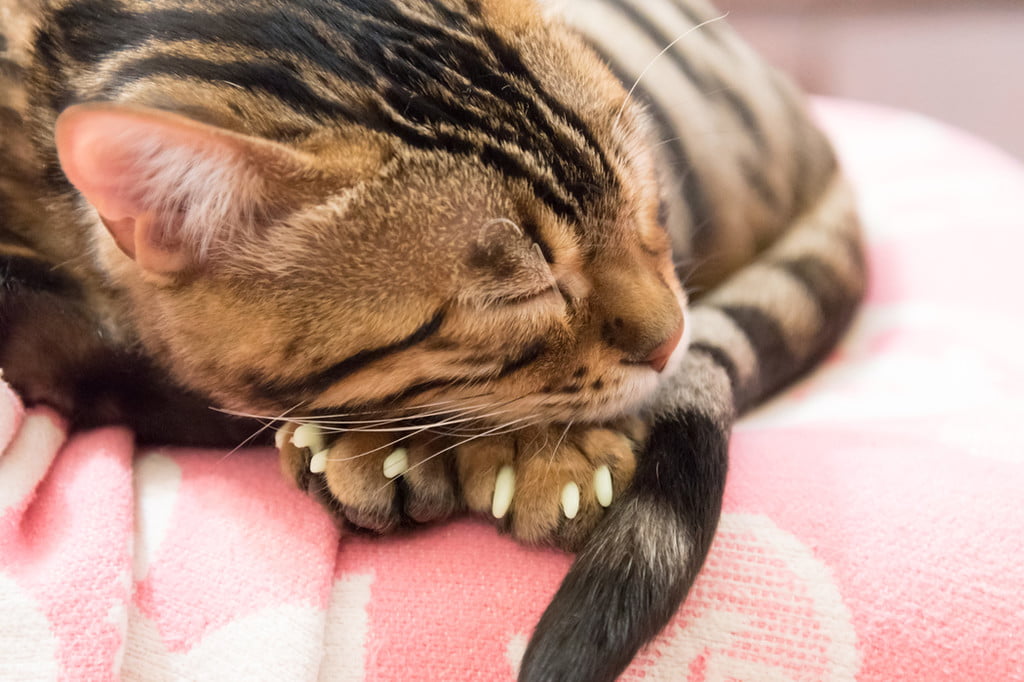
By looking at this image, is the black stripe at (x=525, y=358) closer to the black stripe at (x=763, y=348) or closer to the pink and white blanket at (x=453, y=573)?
the pink and white blanket at (x=453, y=573)

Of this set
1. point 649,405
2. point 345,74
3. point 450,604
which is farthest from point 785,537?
point 345,74

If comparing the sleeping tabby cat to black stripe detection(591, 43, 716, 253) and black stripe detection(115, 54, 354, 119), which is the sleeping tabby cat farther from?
black stripe detection(591, 43, 716, 253)

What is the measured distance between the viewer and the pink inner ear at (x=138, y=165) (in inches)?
21.6

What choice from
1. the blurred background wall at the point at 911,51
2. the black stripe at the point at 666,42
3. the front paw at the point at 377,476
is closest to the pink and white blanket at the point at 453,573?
the front paw at the point at 377,476

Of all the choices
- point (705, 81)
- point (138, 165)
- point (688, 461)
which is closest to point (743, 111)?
point (705, 81)

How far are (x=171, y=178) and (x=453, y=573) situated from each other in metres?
0.43

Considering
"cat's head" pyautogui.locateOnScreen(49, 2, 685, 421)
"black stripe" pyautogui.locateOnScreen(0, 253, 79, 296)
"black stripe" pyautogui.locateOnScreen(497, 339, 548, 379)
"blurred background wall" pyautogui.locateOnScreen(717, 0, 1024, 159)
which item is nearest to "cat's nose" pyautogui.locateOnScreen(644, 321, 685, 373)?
"cat's head" pyautogui.locateOnScreen(49, 2, 685, 421)

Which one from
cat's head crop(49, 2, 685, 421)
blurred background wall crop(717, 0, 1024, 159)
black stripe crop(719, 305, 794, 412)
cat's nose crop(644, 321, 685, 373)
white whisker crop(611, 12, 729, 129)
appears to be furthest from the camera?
blurred background wall crop(717, 0, 1024, 159)

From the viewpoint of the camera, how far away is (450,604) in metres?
0.70

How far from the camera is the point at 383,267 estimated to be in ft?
2.23

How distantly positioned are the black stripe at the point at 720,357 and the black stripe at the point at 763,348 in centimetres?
5

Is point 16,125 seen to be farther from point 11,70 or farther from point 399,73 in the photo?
point 399,73

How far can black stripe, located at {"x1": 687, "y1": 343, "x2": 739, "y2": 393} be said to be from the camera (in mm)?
915

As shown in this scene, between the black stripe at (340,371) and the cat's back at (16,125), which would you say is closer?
the black stripe at (340,371)
